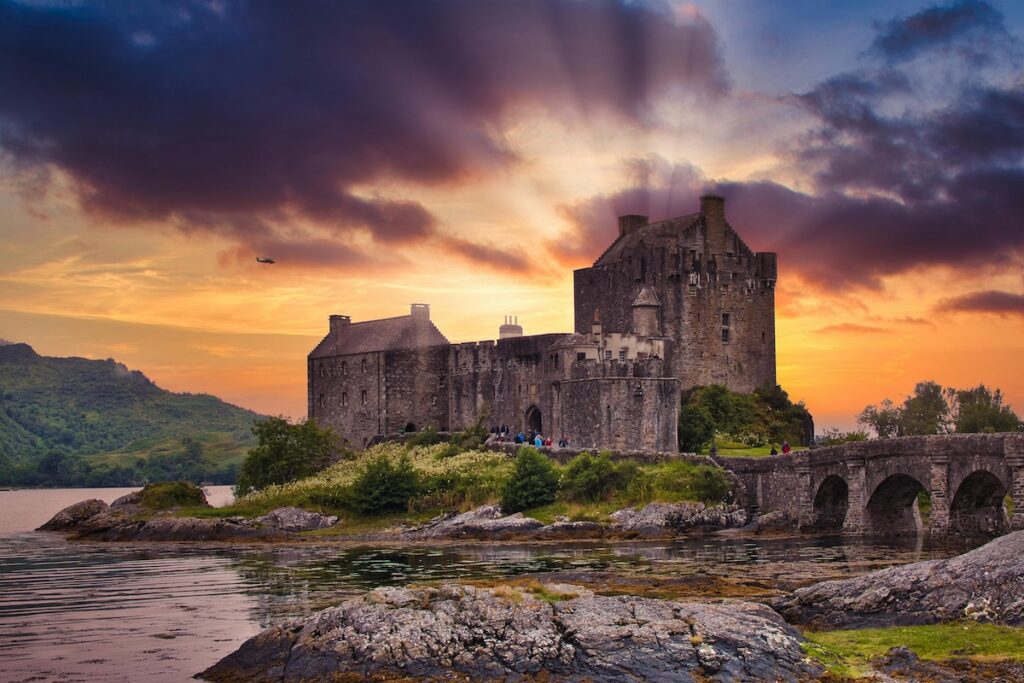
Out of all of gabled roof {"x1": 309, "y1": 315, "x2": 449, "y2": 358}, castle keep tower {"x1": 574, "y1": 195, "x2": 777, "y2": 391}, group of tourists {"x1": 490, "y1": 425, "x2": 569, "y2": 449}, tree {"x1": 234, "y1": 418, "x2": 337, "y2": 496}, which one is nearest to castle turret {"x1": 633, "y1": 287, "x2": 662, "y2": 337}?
castle keep tower {"x1": 574, "y1": 195, "x2": 777, "y2": 391}

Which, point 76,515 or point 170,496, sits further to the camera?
point 76,515

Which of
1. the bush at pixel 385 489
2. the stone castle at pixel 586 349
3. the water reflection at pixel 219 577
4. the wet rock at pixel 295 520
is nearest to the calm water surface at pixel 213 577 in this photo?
the water reflection at pixel 219 577

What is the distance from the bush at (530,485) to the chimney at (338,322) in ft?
98.8

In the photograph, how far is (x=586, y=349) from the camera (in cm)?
6919

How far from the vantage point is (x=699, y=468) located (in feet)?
193

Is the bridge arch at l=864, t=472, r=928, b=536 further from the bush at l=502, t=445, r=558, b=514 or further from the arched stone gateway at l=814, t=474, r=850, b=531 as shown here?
the bush at l=502, t=445, r=558, b=514

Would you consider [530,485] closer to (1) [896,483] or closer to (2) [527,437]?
(2) [527,437]

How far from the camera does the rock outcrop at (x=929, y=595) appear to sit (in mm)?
26578

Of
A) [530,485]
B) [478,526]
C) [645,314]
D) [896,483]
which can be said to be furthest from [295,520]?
[896,483]

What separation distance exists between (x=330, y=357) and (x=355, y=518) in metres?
23.0

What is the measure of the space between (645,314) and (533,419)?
8.67 metres

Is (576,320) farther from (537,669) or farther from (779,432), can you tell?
(537,669)

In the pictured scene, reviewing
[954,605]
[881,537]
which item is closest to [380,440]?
[881,537]

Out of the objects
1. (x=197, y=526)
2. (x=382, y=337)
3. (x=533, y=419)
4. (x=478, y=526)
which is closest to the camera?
(x=478, y=526)
